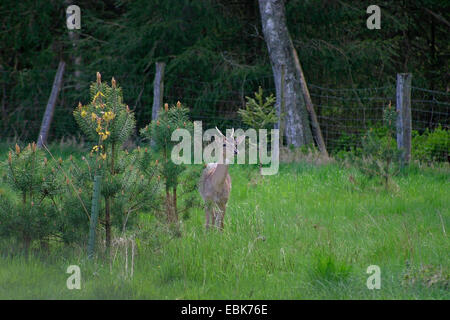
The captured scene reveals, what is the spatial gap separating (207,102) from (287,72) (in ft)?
8.34

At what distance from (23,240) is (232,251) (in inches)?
80.4

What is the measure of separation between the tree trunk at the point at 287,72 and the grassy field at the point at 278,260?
5248mm

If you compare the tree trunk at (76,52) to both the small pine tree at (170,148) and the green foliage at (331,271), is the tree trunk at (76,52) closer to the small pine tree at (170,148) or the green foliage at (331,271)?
the small pine tree at (170,148)

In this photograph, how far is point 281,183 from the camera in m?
9.10

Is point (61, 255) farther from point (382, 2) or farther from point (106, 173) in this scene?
point (382, 2)

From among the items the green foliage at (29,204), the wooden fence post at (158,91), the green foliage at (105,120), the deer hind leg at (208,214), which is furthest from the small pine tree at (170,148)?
the wooden fence post at (158,91)

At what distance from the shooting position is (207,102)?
1466cm

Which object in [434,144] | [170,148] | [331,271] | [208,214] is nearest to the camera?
[331,271]

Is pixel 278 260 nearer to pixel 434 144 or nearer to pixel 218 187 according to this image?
pixel 218 187

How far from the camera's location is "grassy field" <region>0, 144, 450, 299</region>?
475cm

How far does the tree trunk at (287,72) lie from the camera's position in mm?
12859

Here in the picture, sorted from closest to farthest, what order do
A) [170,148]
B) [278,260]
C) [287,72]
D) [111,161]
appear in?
[278,260], [111,161], [170,148], [287,72]

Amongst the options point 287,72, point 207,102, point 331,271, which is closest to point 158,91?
point 207,102

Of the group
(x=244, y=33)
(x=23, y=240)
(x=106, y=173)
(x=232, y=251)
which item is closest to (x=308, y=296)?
(x=232, y=251)
